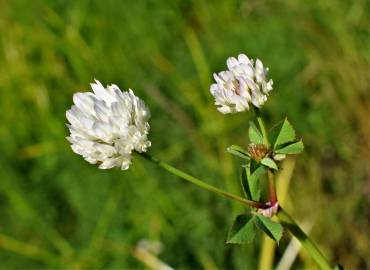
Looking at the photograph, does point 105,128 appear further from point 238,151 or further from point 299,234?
point 299,234

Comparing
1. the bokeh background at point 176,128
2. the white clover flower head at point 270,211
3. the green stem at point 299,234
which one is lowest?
the green stem at point 299,234

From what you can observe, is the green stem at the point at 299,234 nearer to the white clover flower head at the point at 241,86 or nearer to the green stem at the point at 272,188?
the green stem at the point at 272,188

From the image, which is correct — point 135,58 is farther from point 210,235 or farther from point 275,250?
point 275,250

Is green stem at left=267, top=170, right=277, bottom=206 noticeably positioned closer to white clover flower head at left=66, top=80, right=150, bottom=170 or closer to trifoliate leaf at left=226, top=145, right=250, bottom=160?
trifoliate leaf at left=226, top=145, right=250, bottom=160

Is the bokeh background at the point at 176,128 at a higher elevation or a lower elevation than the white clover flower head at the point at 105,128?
higher

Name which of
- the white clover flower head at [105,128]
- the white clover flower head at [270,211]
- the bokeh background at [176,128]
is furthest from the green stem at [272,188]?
the bokeh background at [176,128]

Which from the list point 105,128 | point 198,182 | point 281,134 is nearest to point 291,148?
point 281,134

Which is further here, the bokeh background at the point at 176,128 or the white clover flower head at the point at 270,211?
the bokeh background at the point at 176,128

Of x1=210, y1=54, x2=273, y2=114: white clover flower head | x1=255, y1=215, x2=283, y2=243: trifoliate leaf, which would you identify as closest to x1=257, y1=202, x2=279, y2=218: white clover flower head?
x1=255, y1=215, x2=283, y2=243: trifoliate leaf
